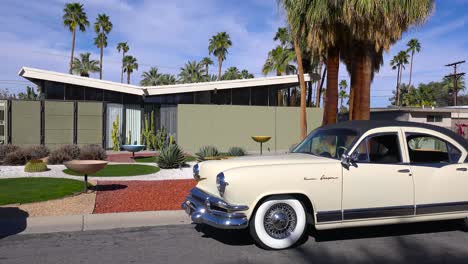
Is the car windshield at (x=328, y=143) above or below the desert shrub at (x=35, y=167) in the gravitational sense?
above

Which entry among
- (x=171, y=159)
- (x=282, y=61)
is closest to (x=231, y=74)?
(x=282, y=61)

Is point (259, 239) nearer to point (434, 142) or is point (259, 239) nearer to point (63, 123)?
point (434, 142)

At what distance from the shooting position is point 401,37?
15148 mm

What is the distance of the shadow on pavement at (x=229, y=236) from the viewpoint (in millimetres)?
6504

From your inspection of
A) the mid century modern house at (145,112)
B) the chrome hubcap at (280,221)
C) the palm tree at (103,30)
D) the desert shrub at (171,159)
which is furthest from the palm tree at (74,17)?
the chrome hubcap at (280,221)

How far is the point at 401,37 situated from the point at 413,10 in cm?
113

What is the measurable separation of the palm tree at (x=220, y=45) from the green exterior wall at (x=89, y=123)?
3251cm

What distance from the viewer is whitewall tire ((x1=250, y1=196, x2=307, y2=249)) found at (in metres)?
5.98

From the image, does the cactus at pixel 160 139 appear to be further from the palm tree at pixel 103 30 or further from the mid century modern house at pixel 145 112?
the palm tree at pixel 103 30

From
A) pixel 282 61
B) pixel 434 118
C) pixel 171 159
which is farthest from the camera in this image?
pixel 282 61

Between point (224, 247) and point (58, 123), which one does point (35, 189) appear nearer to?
point (224, 247)

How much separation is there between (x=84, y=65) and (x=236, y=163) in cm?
5585

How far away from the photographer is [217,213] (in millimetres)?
5906

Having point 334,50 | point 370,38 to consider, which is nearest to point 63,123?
point 334,50
